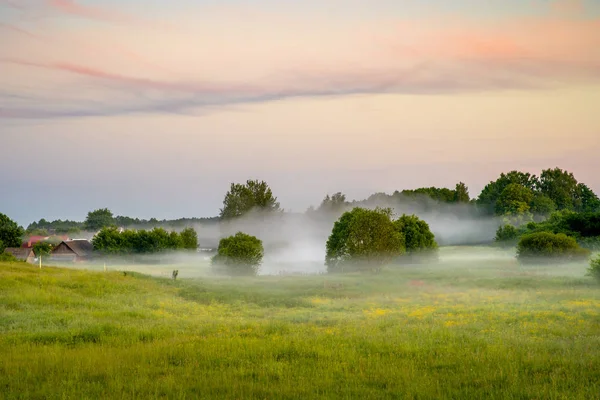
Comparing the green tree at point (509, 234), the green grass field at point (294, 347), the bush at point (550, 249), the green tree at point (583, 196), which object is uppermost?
the green tree at point (583, 196)

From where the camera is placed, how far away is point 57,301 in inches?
1446

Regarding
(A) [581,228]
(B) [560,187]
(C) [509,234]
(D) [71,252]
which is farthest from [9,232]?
(B) [560,187]

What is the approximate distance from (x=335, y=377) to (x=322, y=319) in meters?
14.4

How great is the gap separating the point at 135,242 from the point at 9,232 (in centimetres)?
2416

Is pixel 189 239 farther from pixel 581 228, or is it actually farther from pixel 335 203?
pixel 581 228

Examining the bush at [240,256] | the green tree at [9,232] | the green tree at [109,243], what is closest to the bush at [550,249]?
the bush at [240,256]

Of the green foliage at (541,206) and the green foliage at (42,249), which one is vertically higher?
the green foliage at (541,206)

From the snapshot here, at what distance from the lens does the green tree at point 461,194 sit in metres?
168

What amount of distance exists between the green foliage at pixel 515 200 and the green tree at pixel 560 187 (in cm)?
1891

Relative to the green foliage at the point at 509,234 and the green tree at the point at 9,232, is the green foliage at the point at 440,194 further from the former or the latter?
the green tree at the point at 9,232

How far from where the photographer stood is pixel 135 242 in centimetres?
12662

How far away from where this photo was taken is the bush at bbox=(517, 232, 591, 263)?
7269 cm

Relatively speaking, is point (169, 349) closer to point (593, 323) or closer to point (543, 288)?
point (593, 323)

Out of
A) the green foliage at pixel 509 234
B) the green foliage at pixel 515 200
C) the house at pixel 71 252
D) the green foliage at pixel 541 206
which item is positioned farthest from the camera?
the green foliage at pixel 541 206
